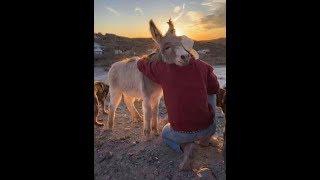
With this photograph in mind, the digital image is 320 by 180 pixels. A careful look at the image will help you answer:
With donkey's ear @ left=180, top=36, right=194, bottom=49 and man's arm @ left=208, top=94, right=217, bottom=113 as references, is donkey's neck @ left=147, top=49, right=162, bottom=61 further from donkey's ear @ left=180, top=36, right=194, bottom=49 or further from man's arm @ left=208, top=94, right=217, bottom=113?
man's arm @ left=208, top=94, right=217, bottom=113

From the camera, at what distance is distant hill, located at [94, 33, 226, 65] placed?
3127 mm

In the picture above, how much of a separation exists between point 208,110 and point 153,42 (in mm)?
545

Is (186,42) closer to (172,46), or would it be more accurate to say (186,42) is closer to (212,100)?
(172,46)

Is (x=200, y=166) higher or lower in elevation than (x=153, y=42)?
lower

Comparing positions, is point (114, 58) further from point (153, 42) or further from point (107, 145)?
point (107, 145)

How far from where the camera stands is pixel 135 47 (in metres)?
3.24

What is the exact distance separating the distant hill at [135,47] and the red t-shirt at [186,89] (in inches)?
3.9

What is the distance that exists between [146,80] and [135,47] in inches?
9.7

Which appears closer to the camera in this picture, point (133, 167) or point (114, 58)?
point (133, 167)

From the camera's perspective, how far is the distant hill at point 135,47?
3.13 meters

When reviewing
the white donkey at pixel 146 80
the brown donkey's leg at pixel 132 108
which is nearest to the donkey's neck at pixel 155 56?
the white donkey at pixel 146 80

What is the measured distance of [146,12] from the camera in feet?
10.3

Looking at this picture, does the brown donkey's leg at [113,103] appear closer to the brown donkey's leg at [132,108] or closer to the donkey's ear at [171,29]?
the brown donkey's leg at [132,108]

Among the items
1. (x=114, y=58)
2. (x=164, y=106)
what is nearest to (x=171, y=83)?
(x=164, y=106)
